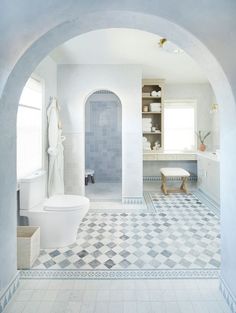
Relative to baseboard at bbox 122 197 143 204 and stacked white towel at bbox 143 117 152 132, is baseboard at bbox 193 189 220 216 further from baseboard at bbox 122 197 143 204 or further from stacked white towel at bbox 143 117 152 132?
stacked white towel at bbox 143 117 152 132

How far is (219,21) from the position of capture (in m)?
1.48

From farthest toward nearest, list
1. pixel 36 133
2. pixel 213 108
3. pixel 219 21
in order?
1. pixel 213 108
2. pixel 36 133
3. pixel 219 21

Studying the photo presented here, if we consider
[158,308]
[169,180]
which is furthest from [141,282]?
[169,180]

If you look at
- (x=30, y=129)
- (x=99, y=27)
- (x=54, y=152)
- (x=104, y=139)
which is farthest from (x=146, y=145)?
(x=99, y=27)

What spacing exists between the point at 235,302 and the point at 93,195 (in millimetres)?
3473

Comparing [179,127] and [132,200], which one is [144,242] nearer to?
[132,200]

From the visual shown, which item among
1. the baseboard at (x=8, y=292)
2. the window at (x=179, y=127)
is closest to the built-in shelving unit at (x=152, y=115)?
the window at (x=179, y=127)

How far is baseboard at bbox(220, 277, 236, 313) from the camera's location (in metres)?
1.56

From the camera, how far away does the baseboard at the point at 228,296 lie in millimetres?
1558

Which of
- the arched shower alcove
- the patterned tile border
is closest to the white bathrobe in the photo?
the patterned tile border

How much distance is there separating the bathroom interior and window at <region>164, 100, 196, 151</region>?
0.02m

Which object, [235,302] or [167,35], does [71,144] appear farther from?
[235,302]

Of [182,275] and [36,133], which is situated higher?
[36,133]

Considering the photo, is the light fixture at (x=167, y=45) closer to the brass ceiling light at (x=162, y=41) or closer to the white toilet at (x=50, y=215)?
the brass ceiling light at (x=162, y=41)
